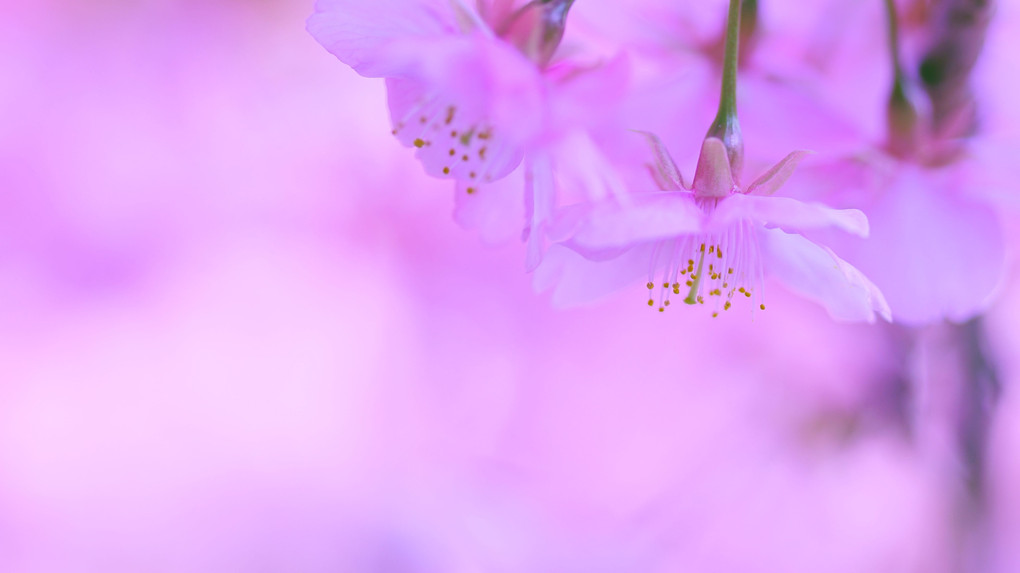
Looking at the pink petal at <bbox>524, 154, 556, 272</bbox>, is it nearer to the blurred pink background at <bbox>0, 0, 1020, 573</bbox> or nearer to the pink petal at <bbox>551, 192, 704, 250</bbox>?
the pink petal at <bbox>551, 192, 704, 250</bbox>

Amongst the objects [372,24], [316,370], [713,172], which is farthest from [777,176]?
[316,370]

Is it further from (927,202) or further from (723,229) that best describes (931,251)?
(723,229)

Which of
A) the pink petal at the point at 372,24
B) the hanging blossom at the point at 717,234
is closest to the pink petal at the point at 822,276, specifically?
the hanging blossom at the point at 717,234

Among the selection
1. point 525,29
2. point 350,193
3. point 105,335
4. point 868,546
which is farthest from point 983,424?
point 105,335

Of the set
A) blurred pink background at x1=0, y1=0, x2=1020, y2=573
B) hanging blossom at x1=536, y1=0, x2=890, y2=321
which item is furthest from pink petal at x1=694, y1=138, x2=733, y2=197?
blurred pink background at x1=0, y1=0, x2=1020, y2=573

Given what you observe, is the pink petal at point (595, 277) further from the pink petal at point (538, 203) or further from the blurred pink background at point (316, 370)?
the blurred pink background at point (316, 370)

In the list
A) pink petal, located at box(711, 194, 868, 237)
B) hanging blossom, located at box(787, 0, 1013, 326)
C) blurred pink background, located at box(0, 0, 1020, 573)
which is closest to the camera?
pink petal, located at box(711, 194, 868, 237)

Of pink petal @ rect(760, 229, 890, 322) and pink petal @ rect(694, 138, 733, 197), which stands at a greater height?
pink petal @ rect(694, 138, 733, 197)
